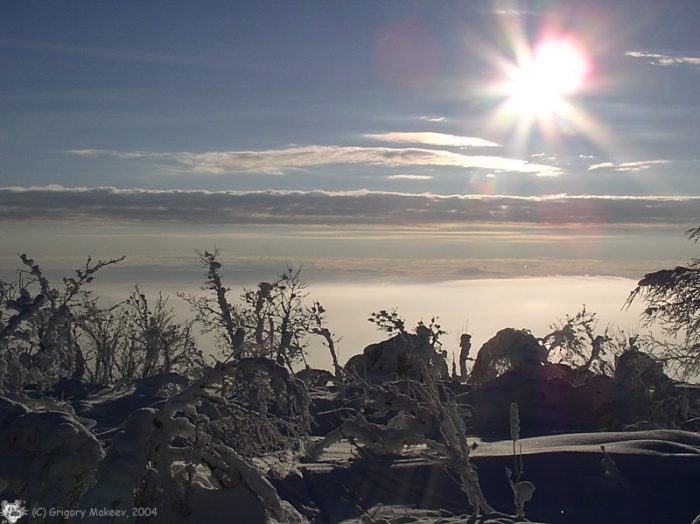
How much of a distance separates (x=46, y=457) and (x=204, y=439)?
1370 mm

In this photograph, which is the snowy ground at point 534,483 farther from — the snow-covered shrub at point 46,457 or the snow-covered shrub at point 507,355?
the snow-covered shrub at point 507,355

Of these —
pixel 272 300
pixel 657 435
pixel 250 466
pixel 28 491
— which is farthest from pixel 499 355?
pixel 28 491

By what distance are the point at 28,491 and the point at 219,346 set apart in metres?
15.9

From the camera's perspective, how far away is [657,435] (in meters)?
12.6

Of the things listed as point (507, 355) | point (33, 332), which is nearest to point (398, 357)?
point (507, 355)

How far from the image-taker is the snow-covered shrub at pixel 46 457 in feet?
21.2

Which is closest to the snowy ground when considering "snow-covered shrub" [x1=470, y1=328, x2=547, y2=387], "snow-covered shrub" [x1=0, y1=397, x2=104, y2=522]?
"snow-covered shrub" [x1=0, y1=397, x2=104, y2=522]

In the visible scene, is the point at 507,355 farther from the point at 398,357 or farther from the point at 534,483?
the point at 534,483

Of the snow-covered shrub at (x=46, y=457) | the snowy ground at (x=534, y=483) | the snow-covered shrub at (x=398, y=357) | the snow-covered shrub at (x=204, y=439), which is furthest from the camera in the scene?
the snow-covered shrub at (x=398, y=357)

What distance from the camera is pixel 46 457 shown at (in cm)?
666

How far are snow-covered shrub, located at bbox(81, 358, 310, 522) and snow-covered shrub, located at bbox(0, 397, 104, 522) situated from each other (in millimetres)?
289

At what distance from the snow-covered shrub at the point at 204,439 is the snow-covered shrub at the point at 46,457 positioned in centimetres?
29

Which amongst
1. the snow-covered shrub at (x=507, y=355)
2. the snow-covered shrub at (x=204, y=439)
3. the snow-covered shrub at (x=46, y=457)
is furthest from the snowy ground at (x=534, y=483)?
the snow-covered shrub at (x=507, y=355)

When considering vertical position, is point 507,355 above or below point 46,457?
below
